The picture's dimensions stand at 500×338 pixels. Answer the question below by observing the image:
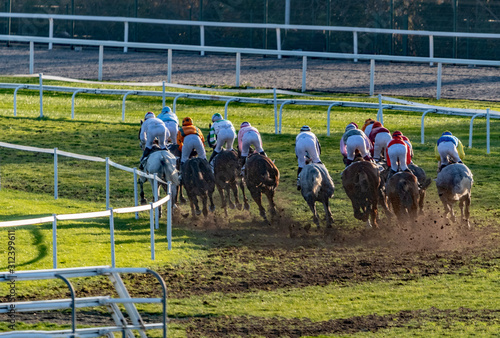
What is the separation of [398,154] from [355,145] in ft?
2.42

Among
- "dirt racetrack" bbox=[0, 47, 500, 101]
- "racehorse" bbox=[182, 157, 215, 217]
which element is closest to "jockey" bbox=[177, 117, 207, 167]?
"racehorse" bbox=[182, 157, 215, 217]

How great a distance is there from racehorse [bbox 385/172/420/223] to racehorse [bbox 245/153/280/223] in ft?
6.18

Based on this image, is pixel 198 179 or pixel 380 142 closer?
pixel 198 179

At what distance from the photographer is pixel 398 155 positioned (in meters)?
13.3

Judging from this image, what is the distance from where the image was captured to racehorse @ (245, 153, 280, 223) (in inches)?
551

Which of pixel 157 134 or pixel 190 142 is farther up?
pixel 157 134

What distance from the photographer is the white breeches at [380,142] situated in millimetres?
14289

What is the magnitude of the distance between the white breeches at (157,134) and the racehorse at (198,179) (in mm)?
526

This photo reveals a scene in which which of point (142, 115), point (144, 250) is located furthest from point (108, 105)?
point (144, 250)

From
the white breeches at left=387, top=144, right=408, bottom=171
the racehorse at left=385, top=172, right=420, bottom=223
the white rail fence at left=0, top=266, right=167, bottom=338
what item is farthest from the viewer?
the white breeches at left=387, top=144, right=408, bottom=171

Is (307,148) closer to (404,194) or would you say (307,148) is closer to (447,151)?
(404,194)

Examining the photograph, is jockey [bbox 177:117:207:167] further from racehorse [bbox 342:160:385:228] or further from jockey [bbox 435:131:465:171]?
jockey [bbox 435:131:465:171]

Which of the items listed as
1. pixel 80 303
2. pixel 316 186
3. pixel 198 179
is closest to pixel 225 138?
pixel 198 179

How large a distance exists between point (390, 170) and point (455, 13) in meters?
16.0
